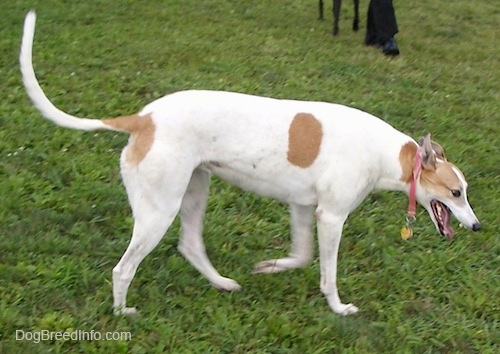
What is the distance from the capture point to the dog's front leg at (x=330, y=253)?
11.6 ft

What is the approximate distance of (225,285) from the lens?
3.80 meters

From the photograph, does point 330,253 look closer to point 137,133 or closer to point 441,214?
point 441,214

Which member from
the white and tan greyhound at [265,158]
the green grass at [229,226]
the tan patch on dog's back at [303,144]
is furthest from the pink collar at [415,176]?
the green grass at [229,226]

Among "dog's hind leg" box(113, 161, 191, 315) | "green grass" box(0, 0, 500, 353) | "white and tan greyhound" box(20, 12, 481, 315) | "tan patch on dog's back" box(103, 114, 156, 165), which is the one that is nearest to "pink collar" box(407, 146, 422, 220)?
"white and tan greyhound" box(20, 12, 481, 315)

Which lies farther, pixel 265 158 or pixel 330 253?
pixel 330 253

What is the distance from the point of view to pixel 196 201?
3848 mm

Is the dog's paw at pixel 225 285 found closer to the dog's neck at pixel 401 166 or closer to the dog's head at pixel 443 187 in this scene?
the dog's neck at pixel 401 166

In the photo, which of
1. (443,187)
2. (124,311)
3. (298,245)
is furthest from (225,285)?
(443,187)

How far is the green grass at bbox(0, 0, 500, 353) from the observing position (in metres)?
3.50

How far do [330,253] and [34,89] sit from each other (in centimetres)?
165

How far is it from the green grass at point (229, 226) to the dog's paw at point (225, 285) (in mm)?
61

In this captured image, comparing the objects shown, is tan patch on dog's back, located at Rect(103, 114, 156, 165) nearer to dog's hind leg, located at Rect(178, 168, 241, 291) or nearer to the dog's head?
dog's hind leg, located at Rect(178, 168, 241, 291)

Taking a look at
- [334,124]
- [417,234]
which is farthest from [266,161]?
[417,234]
